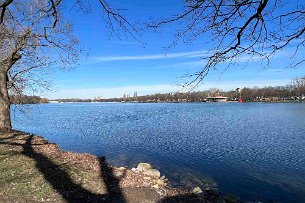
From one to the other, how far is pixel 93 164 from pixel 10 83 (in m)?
13.9

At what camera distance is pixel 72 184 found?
11.4 metres

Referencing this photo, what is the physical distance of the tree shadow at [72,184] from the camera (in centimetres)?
1036

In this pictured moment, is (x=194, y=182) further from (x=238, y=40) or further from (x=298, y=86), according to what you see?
(x=298, y=86)

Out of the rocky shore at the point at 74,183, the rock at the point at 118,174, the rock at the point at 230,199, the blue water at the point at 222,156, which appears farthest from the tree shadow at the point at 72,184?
the blue water at the point at 222,156

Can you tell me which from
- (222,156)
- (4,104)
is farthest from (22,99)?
(222,156)

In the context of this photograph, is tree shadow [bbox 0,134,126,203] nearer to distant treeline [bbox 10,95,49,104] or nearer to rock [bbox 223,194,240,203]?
rock [bbox 223,194,240,203]

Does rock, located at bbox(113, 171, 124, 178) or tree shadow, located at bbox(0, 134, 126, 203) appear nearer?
tree shadow, located at bbox(0, 134, 126, 203)

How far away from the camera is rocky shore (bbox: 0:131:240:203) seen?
1037 centimetres

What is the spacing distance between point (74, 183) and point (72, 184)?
138 millimetres

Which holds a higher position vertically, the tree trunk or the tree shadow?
the tree trunk

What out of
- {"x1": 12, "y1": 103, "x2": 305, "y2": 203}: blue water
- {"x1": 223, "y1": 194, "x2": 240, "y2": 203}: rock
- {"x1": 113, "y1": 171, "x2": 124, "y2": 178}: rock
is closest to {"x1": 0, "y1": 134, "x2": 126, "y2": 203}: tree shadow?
{"x1": 113, "y1": 171, "x2": 124, "y2": 178}: rock

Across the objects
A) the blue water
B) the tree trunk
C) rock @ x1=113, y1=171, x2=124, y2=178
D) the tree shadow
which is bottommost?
the blue water

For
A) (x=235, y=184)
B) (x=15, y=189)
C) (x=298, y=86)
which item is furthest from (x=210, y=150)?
(x=298, y=86)

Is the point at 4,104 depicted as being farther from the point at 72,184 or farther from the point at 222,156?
the point at 222,156
